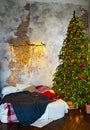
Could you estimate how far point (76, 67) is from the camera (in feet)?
15.7

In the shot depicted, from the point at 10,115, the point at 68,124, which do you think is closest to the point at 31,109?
the point at 10,115

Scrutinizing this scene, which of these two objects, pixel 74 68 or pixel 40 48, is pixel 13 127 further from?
pixel 40 48

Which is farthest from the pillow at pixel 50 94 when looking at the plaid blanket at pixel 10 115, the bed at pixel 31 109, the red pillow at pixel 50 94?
the plaid blanket at pixel 10 115

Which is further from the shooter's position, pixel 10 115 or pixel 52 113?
pixel 52 113

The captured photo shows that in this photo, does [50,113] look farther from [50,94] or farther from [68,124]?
[50,94]

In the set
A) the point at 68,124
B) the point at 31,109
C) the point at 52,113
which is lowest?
the point at 68,124

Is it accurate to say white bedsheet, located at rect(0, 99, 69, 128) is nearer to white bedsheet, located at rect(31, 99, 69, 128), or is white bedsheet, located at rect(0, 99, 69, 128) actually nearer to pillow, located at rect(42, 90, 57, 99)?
white bedsheet, located at rect(31, 99, 69, 128)

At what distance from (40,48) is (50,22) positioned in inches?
32.2

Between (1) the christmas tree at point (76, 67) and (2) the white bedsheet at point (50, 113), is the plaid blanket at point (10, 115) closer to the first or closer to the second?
(2) the white bedsheet at point (50, 113)

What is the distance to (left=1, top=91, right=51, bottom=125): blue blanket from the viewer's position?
3930 millimetres

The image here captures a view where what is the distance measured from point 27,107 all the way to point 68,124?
874 mm

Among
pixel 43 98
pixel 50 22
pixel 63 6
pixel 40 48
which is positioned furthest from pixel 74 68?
pixel 63 6

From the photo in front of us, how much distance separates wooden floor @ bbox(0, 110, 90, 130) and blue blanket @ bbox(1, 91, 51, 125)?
19cm

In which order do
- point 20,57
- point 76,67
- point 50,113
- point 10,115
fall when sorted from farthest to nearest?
point 20,57
point 76,67
point 50,113
point 10,115
